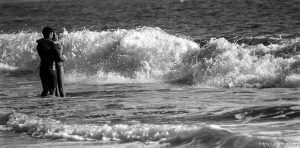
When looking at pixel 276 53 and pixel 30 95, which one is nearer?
pixel 30 95

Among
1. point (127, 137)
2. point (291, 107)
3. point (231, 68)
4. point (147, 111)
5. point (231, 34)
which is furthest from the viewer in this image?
point (231, 34)

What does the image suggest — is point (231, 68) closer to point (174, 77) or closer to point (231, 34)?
point (174, 77)

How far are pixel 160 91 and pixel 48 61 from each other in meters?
2.44

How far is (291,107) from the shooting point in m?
→ 11.1

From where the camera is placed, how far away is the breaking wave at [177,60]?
1647 centimetres

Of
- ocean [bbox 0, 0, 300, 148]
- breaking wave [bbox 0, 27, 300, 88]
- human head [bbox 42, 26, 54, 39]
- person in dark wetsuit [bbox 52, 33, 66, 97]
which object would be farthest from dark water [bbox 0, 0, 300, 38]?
human head [bbox 42, 26, 54, 39]

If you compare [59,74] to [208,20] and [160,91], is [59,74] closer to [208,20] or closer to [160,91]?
[160,91]

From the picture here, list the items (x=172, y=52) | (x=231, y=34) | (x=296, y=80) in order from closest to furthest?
(x=296, y=80) → (x=172, y=52) → (x=231, y=34)

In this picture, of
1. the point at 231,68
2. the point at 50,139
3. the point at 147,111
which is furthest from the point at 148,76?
the point at 50,139

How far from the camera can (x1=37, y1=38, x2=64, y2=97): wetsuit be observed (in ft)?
49.1

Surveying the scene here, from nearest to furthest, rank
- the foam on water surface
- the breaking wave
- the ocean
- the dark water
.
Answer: the foam on water surface, the ocean, the breaking wave, the dark water

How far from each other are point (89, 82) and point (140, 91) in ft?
10.9

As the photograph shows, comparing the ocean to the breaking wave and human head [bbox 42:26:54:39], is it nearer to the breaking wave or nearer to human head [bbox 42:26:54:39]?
the breaking wave

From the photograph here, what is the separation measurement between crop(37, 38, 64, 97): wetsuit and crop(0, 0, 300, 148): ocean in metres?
0.49
